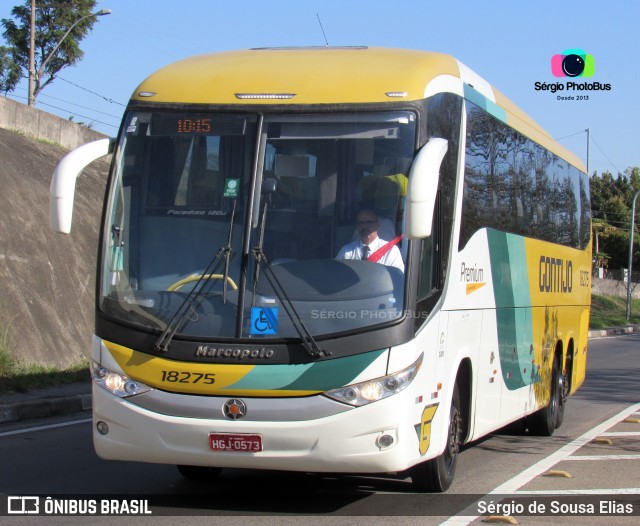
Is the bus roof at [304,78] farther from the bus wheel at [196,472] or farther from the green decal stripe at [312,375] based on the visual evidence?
the bus wheel at [196,472]

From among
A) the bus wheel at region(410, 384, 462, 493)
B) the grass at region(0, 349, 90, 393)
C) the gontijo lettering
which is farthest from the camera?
the grass at region(0, 349, 90, 393)

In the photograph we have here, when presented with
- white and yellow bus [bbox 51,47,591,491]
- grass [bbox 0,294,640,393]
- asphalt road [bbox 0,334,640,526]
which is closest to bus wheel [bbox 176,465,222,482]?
asphalt road [bbox 0,334,640,526]

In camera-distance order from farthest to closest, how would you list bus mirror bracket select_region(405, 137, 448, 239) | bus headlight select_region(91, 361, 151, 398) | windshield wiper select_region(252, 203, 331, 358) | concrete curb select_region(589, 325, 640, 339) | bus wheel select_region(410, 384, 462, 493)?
concrete curb select_region(589, 325, 640, 339) → bus wheel select_region(410, 384, 462, 493) → bus headlight select_region(91, 361, 151, 398) → windshield wiper select_region(252, 203, 331, 358) → bus mirror bracket select_region(405, 137, 448, 239)

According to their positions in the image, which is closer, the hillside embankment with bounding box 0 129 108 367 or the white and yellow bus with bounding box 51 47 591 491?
the white and yellow bus with bounding box 51 47 591 491

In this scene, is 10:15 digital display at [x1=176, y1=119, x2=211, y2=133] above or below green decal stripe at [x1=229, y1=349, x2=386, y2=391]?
above

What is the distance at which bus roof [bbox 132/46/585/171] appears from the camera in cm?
760

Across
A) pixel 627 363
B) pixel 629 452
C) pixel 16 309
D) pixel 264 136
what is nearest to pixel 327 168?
pixel 264 136

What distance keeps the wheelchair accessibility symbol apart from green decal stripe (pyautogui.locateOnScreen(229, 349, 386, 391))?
281 mm

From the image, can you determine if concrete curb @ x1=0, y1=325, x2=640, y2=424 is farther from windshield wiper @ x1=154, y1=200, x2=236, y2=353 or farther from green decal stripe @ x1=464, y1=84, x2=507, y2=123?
green decal stripe @ x1=464, y1=84, x2=507, y2=123

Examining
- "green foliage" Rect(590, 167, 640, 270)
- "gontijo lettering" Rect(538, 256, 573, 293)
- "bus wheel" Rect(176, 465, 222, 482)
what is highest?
"green foliage" Rect(590, 167, 640, 270)

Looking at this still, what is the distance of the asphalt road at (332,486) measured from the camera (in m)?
7.43

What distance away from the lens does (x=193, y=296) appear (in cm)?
728

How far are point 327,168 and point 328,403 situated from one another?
1746mm

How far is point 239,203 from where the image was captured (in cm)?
745
